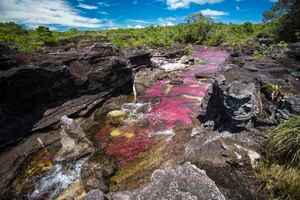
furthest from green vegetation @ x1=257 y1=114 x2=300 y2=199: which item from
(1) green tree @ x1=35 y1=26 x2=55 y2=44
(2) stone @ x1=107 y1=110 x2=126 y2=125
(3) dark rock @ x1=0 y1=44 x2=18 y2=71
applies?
(1) green tree @ x1=35 y1=26 x2=55 y2=44

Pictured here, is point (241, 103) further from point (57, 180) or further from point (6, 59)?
point (6, 59)

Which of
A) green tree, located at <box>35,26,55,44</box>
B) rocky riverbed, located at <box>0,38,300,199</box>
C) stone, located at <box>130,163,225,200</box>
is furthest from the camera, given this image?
green tree, located at <box>35,26,55,44</box>

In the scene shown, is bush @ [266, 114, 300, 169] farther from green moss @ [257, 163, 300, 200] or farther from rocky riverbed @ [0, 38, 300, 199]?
rocky riverbed @ [0, 38, 300, 199]

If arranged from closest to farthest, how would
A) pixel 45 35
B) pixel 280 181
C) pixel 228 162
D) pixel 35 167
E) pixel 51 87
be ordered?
pixel 280 181, pixel 228 162, pixel 35 167, pixel 51 87, pixel 45 35

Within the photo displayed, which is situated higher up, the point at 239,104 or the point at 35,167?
the point at 239,104

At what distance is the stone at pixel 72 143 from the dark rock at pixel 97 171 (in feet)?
2.42

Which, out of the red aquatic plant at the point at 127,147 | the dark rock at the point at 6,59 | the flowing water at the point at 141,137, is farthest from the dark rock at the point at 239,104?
the dark rock at the point at 6,59

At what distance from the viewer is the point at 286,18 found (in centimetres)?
3319

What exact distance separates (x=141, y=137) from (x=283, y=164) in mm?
8082

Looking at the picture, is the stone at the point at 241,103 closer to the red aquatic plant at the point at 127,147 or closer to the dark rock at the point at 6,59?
the red aquatic plant at the point at 127,147

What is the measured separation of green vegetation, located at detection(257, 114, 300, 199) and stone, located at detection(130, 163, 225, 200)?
73.6 inches

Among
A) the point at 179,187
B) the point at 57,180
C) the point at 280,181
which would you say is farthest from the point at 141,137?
the point at 280,181

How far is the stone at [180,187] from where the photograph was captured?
17.5ft

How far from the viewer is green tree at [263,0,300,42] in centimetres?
3130
